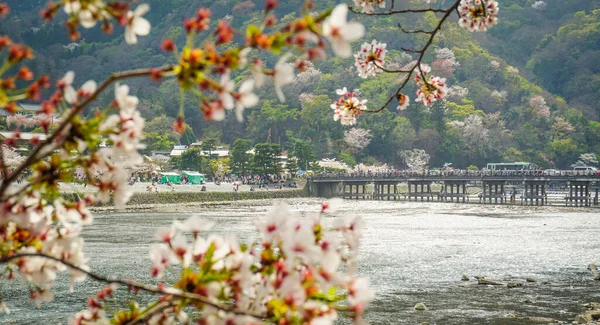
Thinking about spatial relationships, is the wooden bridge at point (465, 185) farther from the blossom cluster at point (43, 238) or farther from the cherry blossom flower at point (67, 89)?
the cherry blossom flower at point (67, 89)

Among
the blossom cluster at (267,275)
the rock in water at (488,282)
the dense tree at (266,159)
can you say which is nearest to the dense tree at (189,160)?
the dense tree at (266,159)

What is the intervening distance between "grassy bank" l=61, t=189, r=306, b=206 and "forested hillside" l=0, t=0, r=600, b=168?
21.8 metres

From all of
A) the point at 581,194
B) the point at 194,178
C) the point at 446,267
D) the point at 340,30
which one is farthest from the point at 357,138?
the point at 340,30

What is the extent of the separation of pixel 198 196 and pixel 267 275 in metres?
59.8

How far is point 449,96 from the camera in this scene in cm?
11038

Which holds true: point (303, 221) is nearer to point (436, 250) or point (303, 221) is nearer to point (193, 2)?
point (436, 250)

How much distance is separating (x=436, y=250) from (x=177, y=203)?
34375mm

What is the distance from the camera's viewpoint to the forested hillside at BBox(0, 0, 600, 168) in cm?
9719

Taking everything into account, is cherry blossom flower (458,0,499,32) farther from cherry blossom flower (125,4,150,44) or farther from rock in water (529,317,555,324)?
rock in water (529,317,555,324)

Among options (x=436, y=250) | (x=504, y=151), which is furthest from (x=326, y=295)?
(x=504, y=151)

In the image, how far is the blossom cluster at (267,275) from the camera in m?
2.27

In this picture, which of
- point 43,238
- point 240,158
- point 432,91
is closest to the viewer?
point 43,238

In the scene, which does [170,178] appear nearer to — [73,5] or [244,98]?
[73,5]

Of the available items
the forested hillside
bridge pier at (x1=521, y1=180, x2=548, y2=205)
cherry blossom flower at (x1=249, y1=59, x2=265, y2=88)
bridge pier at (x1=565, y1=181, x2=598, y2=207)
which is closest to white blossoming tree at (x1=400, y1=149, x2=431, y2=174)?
the forested hillside
